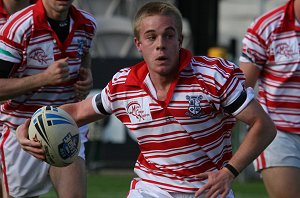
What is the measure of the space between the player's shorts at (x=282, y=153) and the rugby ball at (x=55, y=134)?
1.91 metres

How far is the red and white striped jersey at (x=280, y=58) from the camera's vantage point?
9484 mm

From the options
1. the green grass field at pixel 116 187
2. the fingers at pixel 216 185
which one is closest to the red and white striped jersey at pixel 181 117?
the fingers at pixel 216 185

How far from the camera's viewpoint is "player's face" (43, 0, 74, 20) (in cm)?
924

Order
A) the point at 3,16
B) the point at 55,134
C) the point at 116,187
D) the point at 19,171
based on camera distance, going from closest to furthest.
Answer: the point at 55,134 → the point at 19,171 → the point at 3,16 → the point at 116,187

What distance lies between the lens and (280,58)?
9.52 meters

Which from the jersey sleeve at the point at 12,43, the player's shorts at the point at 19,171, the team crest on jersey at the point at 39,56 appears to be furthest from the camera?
the player's shorts at the point at 19,171

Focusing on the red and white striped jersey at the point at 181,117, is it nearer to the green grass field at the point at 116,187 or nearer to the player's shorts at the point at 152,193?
the player's shorts at the point at 152,193

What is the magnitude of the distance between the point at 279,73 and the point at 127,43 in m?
13.8

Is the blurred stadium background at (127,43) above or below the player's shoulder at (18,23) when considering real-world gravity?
below

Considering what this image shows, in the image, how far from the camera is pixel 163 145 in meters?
8.07

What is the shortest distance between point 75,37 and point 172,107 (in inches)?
69.4

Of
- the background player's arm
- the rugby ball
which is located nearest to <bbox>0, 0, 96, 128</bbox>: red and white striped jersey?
the rugby ball

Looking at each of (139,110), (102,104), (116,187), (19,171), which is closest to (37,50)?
(19,171)

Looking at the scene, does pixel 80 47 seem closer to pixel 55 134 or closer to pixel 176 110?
pixel 55 134
